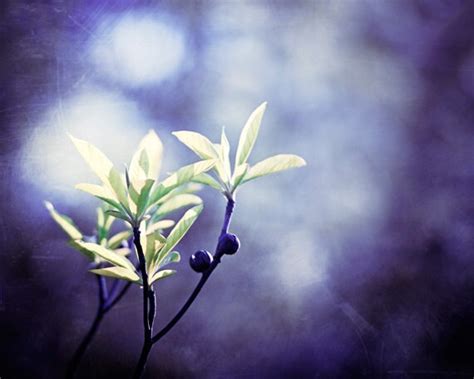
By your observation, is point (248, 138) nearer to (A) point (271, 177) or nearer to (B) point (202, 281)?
(B) point (202, 281)

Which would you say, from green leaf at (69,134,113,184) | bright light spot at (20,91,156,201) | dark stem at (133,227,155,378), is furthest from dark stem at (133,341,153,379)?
bright light spot at (20,91,156,201)

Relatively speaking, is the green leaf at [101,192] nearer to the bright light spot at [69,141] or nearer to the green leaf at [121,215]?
the green leaf at [121,215]

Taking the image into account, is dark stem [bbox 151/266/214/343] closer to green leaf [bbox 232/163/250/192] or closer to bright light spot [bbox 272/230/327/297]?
green leaf [bbox 232/163/250/192]

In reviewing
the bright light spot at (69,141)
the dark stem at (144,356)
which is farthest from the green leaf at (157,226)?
the bright light spot at (69,141)

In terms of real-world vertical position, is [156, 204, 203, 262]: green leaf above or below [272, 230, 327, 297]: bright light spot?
above

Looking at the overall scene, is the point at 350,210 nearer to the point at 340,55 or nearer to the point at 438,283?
the point at 438,283

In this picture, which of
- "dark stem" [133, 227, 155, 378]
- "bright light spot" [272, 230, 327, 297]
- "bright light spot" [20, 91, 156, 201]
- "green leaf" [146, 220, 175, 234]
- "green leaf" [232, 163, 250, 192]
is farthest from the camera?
"bright light spot" [272, 230, 327, 297]

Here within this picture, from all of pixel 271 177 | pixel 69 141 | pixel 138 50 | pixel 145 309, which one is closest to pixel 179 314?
pixel 145 309

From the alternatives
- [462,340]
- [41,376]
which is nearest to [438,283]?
[462,340]
